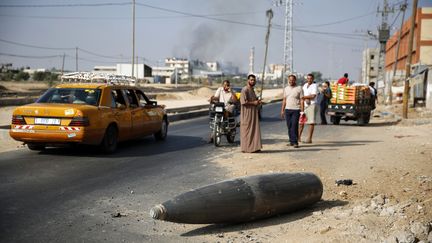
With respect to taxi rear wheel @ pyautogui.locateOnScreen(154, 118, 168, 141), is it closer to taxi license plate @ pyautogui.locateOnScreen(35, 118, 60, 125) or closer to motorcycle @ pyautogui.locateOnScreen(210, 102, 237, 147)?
motorcycle @ pyautogui.locateOnScreen(210, 102, 237, 147)

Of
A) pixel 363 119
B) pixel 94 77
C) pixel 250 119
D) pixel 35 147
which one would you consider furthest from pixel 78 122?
pixel 363 119

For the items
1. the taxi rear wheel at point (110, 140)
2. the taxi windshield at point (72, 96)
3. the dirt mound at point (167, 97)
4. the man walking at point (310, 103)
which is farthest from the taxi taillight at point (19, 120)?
the dirt mound at point (167, 97)

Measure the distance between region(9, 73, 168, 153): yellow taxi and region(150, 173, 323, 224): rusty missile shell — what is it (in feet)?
17.0

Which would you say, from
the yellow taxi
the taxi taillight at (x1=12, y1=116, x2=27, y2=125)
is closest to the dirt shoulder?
the yellow taxi

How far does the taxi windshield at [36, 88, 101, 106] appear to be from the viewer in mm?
11078

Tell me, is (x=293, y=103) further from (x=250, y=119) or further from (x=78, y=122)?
(x=78, y=122)

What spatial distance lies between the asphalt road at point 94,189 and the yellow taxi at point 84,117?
1.27 feet

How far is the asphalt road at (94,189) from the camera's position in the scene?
5.41 m

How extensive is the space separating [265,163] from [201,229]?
4.40 meters

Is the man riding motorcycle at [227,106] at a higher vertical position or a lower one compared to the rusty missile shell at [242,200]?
higher

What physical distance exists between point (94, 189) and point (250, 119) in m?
4.56

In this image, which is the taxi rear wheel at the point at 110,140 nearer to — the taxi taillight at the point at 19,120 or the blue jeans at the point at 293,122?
the taxi taillight at the point at 19,120

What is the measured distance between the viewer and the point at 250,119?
11.2 m

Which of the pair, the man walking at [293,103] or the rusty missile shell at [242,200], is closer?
the rusty missile shell at [242,200]
